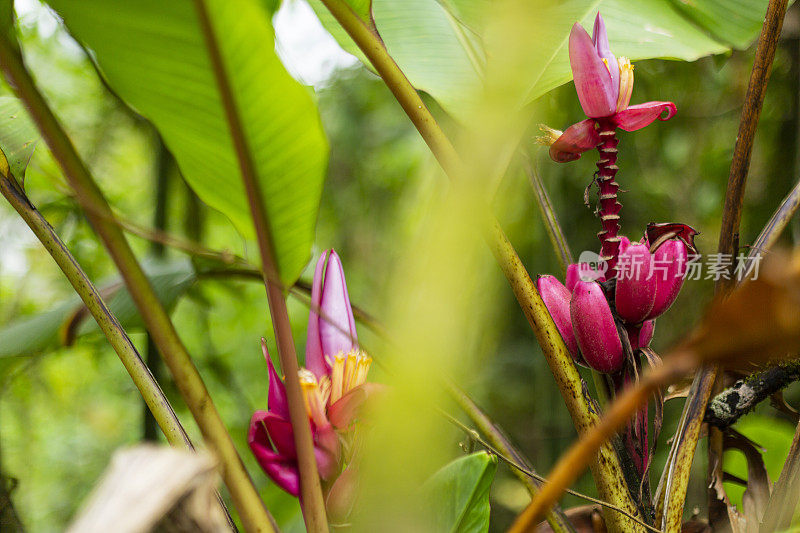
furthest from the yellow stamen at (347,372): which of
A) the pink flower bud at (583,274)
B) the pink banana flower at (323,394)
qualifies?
the pink flower bud at (583,274)

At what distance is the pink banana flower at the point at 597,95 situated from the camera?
0.83 ft

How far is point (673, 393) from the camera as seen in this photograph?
32cm

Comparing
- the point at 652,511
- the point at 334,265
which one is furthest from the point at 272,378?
the point at 652,511

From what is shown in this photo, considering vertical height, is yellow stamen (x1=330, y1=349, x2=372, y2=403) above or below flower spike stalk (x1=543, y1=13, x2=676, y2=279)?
below

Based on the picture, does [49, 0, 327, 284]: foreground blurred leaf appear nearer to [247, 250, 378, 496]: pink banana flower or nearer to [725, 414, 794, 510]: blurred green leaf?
[247, 250, 378, 496]: pink banana flower

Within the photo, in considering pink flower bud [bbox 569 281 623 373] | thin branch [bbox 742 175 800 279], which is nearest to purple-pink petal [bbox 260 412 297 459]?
pink flower bud [bbox 569 281 623 373]

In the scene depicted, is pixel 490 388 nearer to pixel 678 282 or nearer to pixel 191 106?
pixel 678 282

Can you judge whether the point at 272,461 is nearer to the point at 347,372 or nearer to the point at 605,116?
the point at 347,372

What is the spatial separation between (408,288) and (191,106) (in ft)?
0.43

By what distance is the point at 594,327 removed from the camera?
0.24 metres

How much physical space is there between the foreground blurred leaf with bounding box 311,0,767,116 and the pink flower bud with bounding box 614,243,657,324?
100 millimetres

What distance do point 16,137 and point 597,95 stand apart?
0.87 ft

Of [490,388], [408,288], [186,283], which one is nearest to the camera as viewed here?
[408,288]

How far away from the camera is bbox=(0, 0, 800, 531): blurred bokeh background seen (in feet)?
2.00
